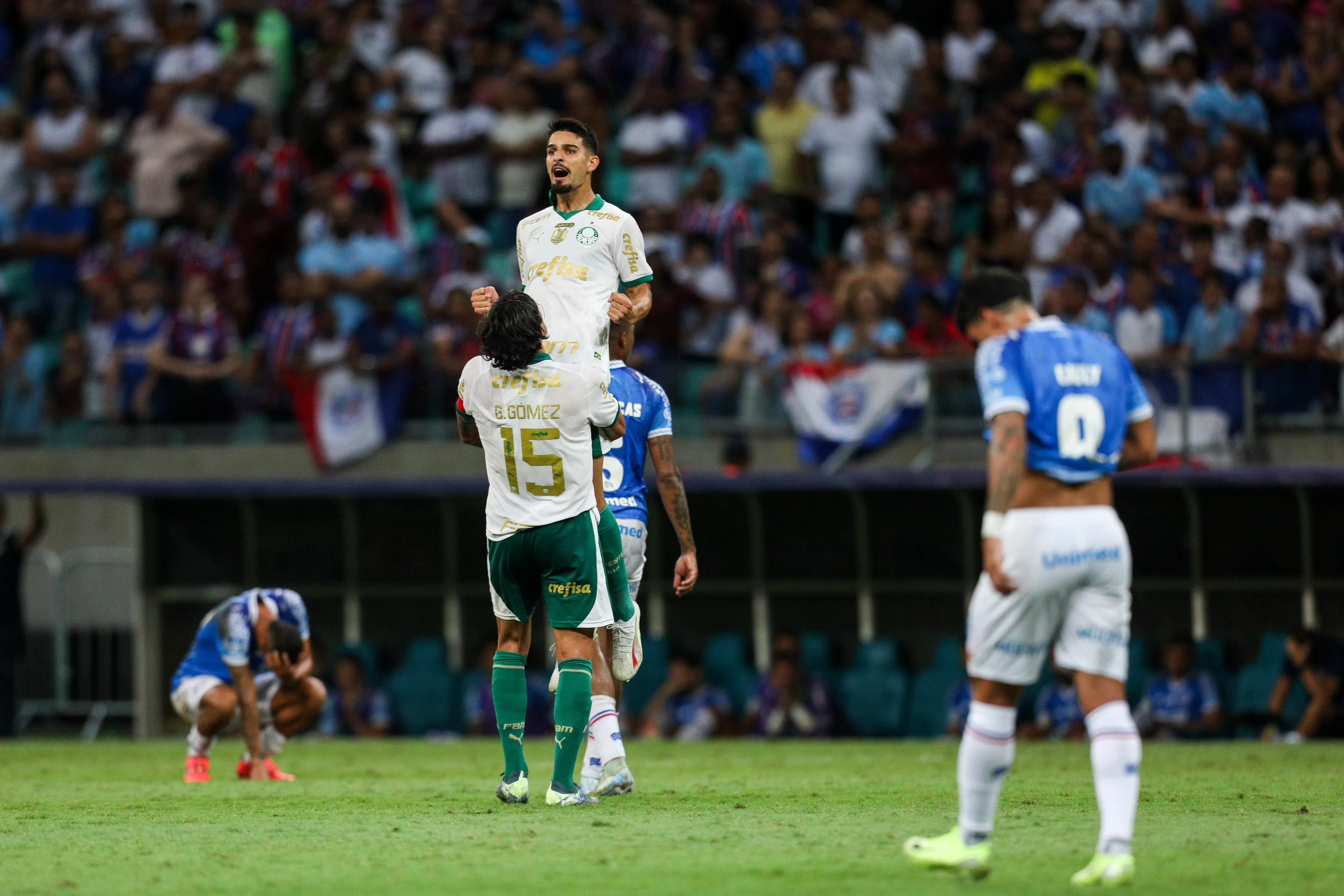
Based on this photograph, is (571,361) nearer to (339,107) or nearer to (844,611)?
(844,611)

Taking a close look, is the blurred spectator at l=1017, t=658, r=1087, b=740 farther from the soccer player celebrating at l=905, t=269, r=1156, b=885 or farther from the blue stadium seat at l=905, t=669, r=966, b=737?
the soccer player celebrating at l=905, t=269, r=1156, b=885

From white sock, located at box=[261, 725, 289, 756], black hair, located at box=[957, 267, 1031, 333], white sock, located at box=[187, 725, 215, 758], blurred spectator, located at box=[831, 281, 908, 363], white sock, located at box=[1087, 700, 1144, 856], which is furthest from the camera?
blurred spectator, located at box=[831, 281, 908, 363]

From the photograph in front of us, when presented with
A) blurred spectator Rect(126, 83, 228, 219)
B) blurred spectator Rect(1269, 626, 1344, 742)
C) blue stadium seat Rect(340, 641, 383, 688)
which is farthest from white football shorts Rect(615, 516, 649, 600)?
blurred spectator Rect(126, 83, 228, 219)

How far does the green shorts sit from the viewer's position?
27.7 ft

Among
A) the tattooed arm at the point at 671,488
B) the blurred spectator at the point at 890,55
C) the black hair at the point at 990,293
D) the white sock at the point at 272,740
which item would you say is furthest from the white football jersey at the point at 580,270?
the blurred spectator at the point at 890,55

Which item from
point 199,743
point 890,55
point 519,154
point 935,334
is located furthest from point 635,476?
point 890,55

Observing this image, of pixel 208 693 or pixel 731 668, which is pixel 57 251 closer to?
pixel 731 668

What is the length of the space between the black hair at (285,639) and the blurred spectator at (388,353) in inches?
282

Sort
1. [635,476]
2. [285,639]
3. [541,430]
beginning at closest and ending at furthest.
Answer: [541,430]
[635,476]
[285,639]

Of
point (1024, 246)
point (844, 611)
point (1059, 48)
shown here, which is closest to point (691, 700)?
point (844, 611)

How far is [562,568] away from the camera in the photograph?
847 centimetres

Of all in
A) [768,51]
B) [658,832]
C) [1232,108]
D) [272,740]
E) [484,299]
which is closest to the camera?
[658,832]

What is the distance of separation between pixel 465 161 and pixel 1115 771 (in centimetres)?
1576

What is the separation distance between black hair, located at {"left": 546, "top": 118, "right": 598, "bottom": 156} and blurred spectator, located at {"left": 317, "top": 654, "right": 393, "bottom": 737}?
1092 centimetres
